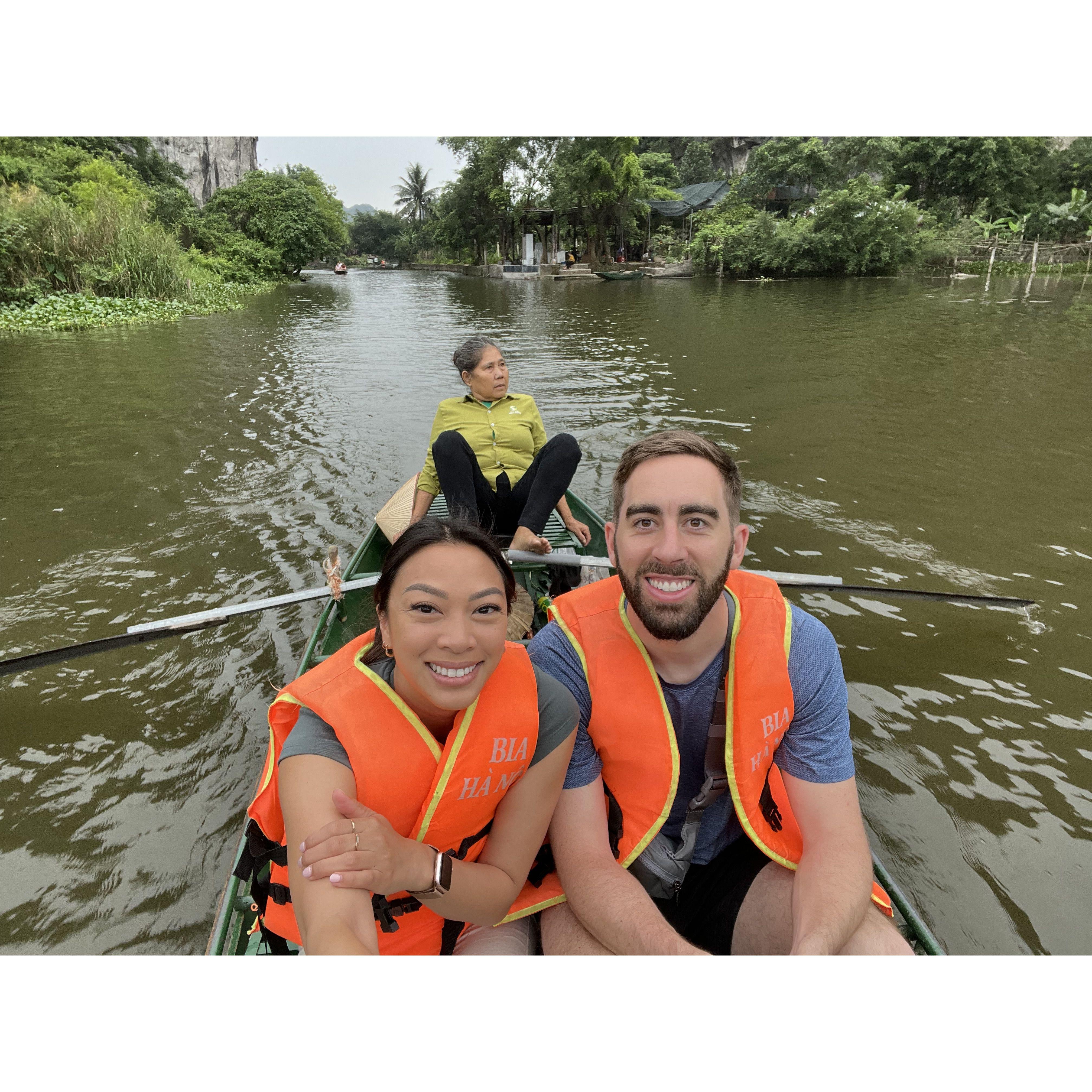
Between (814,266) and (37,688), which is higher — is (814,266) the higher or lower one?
the higher one

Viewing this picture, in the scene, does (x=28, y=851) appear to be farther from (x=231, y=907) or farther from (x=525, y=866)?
(x=525, y=866)

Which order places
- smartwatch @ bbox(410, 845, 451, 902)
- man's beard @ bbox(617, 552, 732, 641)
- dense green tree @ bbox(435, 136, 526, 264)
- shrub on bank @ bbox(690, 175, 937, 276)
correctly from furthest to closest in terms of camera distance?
dense green tree @ bbox(435, 136, 526, 264) → shrub on bank @ bbox(690, 175, 937, 276) → man's beard @ bbox(617, 552, 732, 641) → smartwatch @ bbox(410, 845, 451, 902)

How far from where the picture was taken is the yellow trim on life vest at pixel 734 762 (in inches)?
68.3

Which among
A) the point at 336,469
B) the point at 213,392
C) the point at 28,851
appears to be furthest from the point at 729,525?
the point at 213,392

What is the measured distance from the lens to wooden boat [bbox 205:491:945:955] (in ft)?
6.63

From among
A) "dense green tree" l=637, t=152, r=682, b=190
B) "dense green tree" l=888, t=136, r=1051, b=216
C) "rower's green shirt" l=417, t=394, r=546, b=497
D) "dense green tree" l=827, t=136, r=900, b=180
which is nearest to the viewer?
"rower's green shirt" l=417, t=394, r=546, b=497

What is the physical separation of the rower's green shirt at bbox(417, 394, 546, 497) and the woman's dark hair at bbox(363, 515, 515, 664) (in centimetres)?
265

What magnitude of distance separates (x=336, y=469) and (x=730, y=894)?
289 inches

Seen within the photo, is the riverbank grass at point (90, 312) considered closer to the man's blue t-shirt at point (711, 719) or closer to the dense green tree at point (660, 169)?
the man's blue t-shirt at point (711, 719)

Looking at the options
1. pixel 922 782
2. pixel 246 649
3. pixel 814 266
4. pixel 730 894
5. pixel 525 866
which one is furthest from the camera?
pixel 814 266

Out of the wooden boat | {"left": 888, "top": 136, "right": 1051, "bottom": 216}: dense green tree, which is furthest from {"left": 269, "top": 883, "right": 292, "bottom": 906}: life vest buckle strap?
{"left": 888, "top": 136, "right": 1051, "bottom": 216}: dense green tree

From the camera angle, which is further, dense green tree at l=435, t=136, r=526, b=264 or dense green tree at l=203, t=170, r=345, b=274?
dense green tree at l=435, t=136, r=526, b=264

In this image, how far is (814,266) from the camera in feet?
107

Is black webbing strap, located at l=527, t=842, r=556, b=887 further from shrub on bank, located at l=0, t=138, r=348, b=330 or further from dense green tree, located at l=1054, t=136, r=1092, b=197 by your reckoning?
dense green tree, located at l=1054, t=136, r=1092, b=197
